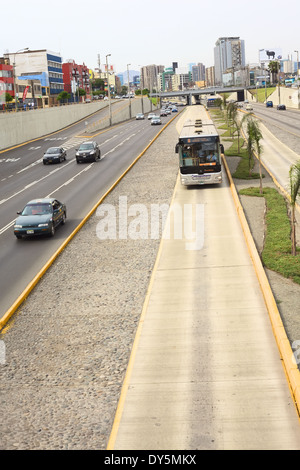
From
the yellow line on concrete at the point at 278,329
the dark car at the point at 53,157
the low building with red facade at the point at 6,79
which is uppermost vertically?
the low building with red facade at the point at 6,79

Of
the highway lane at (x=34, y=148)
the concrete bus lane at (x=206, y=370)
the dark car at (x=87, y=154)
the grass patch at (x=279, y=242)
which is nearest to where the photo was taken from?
the concrete bus lane at (x=206, y=370)

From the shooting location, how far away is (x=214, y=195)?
31.2m

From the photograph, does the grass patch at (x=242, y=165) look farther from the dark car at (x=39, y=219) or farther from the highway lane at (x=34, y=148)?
the highway lane at (x=34, y=148)

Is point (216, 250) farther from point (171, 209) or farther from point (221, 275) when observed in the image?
point (171, 209)

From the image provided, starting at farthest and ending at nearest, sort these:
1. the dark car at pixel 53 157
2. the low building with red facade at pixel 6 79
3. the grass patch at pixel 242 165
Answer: the low building with red facade at pixel 6 79 < the dark car at pixel 53 157 < the grass patch at pixel 242 165

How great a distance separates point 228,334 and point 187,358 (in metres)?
1.53

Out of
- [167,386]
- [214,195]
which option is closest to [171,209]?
[214,195]

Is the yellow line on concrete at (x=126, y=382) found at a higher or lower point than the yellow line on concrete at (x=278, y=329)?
lower

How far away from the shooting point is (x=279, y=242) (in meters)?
21.0

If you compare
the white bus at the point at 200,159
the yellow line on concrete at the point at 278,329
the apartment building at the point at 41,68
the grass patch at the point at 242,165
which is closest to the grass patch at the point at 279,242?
the yellow line on concrete at the point at 278,329

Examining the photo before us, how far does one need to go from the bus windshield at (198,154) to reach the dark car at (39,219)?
919 cm

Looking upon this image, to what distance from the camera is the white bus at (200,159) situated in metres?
32.8

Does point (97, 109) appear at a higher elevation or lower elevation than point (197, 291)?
higher

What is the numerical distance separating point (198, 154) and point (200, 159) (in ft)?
1.02
